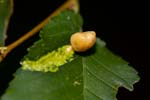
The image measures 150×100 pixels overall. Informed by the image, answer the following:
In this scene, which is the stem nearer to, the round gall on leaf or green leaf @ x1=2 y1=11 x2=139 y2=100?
green leaf @ x1=2 y1=11 x2=139 y2=100

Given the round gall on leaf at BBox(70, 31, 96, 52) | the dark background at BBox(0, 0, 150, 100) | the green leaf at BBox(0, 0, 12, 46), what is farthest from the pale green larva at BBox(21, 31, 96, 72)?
the dark background at BBox(0, 0, 150, 100)

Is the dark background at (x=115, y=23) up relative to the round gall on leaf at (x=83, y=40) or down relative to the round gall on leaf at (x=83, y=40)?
down

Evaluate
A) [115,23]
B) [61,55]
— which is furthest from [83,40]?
[115,23]

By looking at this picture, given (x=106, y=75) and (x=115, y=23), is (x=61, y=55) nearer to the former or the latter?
(x=106, y=75)

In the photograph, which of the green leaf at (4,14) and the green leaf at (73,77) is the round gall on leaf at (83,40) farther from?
the green leaf at (4,14)

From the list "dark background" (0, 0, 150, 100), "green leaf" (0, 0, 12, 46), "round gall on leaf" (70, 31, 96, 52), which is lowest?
"dark background" (0, 0, 150, 100)

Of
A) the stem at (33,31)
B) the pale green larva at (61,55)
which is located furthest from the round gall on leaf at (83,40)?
A: the stem at (33,31)

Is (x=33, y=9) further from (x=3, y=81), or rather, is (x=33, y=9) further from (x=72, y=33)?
(x=3, y=81)
